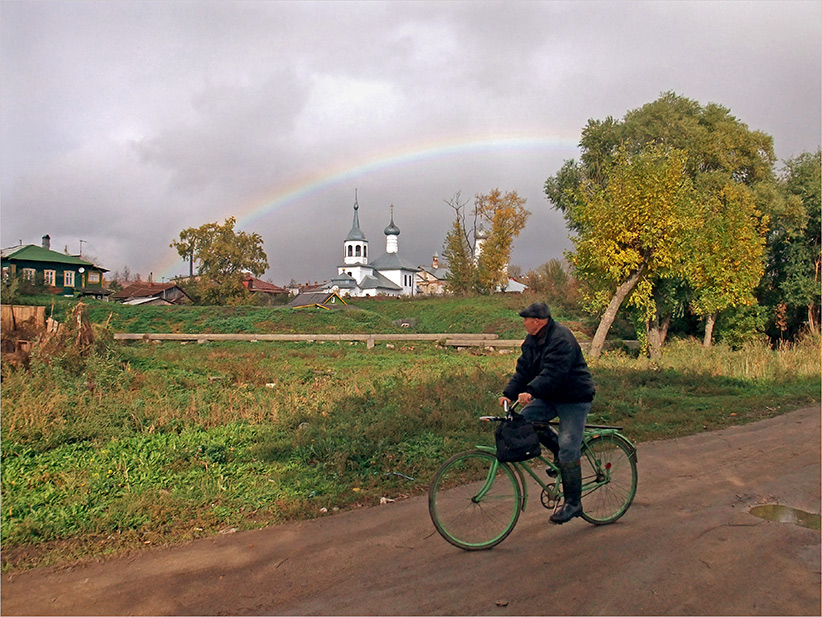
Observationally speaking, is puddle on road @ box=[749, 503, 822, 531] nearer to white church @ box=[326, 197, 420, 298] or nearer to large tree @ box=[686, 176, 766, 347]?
large tree @ box=[686, 176, 766, 347]

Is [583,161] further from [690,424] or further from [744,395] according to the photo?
[690,424]

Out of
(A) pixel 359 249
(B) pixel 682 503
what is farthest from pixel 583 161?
(A) pixel 359 249

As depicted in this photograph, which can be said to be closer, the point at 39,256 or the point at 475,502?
the point at 475,502

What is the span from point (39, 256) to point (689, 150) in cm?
6504

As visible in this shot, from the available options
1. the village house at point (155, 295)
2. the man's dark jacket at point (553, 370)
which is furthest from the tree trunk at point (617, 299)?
the village house at point (155, 295)

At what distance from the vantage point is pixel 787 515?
6.11 m

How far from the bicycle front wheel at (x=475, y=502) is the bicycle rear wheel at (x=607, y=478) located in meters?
0.84

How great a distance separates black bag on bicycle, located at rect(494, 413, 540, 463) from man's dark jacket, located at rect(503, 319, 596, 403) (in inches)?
12.3

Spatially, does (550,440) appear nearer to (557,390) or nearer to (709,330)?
(557,390)

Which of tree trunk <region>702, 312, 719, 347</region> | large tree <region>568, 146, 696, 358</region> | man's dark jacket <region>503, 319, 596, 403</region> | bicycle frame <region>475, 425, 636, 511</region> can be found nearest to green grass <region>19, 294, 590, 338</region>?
tree trunk <region>702, 312, 719, 347</region>

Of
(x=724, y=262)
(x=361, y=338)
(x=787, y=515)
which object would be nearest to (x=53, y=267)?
(x=361, y=338)

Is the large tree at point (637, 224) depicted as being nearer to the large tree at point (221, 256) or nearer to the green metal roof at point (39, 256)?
the large tree at point (221, 256)

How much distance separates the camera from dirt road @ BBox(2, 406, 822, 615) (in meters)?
4.23

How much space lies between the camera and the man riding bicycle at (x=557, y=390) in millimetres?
5285
